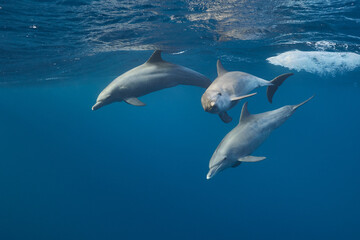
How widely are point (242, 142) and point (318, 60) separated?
803 inches

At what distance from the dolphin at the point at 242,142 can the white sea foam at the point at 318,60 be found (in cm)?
1586

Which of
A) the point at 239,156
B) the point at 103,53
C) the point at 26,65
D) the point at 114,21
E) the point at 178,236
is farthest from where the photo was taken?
the point at 178,236

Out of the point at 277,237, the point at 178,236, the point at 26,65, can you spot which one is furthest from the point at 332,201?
the point at 26,65

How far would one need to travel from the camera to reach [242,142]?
165 inches

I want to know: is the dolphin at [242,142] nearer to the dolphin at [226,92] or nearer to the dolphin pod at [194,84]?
the dolphin pod at [194,84]

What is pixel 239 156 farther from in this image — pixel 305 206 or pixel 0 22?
pixel 305 206

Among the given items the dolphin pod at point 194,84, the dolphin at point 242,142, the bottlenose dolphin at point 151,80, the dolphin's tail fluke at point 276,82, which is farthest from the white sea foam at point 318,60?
the bottlenose dolphin at point 151,80

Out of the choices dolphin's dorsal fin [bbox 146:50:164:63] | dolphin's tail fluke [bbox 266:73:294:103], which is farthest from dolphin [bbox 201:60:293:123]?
dolphin's dorsal fin [bbox 146:50:164:63]

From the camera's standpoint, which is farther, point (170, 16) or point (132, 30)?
point (132, 30)

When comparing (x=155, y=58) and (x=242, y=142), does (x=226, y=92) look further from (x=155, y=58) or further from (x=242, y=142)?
(x=155, y=58)

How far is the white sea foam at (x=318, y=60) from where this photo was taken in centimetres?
1817

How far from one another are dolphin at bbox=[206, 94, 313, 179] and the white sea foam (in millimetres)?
15859

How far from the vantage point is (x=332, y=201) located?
173 feet

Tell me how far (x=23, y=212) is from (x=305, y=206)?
161ft
